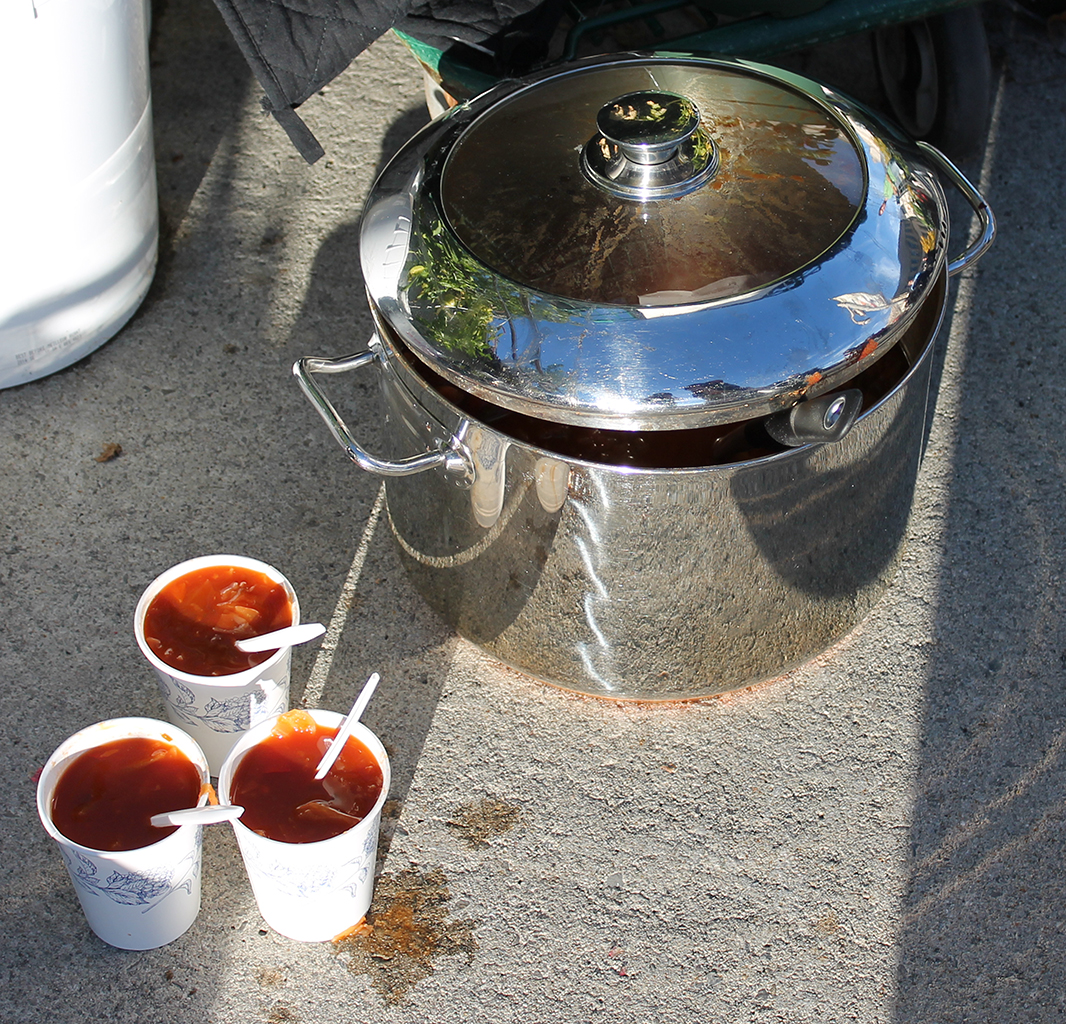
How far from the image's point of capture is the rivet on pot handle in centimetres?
141

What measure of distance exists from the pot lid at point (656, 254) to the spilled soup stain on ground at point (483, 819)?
608 millimetres

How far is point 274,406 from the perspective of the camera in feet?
7.25

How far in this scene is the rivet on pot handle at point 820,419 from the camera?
1.41m

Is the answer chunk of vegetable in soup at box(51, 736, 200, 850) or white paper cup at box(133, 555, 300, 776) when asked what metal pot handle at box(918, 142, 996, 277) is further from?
chunk of vegetable in soup at box(51, 736, 200, 850)

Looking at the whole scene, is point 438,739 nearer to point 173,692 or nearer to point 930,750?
point 173,692

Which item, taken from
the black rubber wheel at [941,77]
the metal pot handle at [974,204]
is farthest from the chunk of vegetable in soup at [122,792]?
the black rubber wheel at [941,77]

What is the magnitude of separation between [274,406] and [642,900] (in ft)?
3.69

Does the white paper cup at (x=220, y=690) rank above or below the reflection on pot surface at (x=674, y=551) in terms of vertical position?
above

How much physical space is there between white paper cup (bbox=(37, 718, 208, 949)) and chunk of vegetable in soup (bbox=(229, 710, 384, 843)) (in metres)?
0.06

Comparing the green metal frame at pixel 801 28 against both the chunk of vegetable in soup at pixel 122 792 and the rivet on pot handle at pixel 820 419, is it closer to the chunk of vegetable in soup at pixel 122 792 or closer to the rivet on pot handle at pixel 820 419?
the rivet on pot handle at pixel 820 419

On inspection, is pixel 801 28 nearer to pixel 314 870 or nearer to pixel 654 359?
pixel 654 359

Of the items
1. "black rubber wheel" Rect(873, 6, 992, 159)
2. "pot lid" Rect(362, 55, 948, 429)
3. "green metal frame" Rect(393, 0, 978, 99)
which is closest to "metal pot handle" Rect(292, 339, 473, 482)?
"pot lid" Rect(362, 55, 948, 429)

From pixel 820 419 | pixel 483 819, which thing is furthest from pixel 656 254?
pixel 483 819

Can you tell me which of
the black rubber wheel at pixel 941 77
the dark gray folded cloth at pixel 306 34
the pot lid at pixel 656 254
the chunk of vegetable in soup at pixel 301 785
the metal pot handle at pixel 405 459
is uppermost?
the dark gray folded cloth at pixel 306 34
